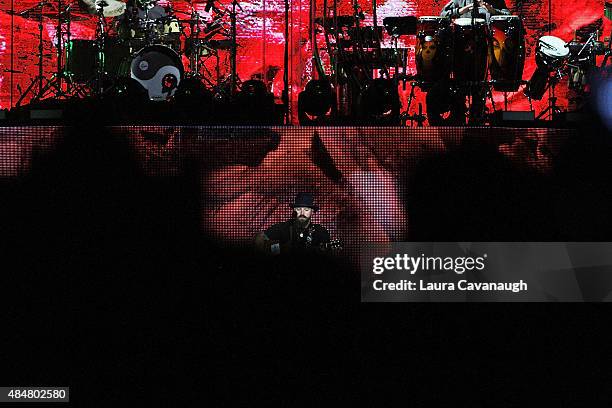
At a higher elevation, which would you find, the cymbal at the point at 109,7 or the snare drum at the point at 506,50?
the cymbal at the point at 109,7

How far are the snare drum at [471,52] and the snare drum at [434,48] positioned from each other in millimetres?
108

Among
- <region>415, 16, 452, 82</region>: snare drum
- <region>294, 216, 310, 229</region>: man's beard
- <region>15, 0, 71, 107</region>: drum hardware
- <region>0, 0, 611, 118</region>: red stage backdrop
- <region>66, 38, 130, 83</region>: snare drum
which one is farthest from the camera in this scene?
<region>0, 0, 611, 118</region>: red stage backdrop

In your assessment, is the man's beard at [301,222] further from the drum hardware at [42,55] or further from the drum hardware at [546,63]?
the drum hardware at [546,63]

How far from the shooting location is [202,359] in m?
4.59

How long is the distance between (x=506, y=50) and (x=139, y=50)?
3140 millimetres

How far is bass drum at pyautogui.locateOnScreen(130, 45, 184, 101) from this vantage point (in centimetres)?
694

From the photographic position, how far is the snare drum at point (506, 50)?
6676mm

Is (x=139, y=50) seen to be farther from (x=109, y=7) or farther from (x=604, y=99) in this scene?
(x=604, y=99)

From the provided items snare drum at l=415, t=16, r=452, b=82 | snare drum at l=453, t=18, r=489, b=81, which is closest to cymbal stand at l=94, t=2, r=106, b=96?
snare drum at l=415, t=16, r=452, b=82

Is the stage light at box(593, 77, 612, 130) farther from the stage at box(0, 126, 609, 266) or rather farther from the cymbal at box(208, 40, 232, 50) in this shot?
the cymbal at box(208, 40, 232, 50)

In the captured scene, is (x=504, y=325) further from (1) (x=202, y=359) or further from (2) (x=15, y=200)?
(2) (x=15, y=200)

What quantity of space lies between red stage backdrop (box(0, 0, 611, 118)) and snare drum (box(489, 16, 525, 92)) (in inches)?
78.5

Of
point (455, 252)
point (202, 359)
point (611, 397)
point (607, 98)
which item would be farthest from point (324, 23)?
point (611, 397)

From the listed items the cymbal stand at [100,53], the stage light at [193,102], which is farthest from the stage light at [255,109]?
the cymbal stand at [100,53]
